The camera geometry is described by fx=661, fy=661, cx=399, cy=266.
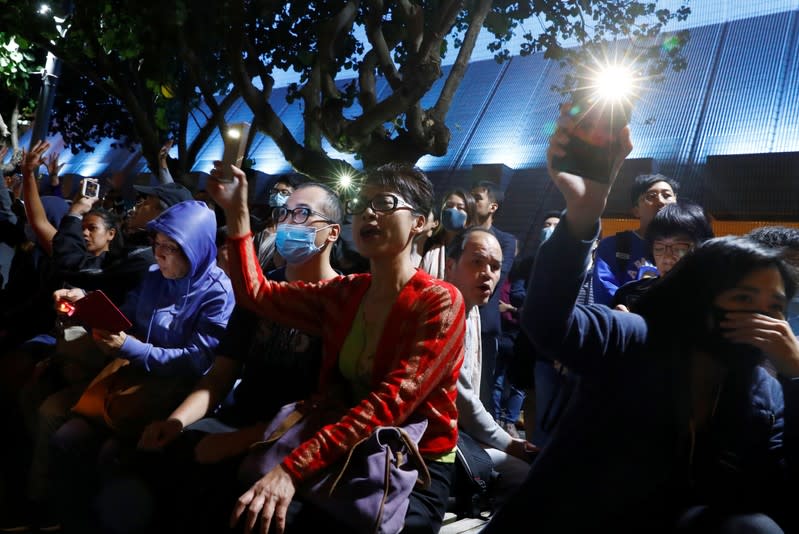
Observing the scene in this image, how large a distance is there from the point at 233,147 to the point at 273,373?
888 mm

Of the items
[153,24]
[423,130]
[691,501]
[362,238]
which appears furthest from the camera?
[153,24]

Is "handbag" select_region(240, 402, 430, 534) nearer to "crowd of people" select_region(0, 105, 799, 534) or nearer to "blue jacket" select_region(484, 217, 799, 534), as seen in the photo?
"crowd of people" select_region(0, 105, 799, 534)

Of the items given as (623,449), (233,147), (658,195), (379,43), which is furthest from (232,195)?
(379,43)

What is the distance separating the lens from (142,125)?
450 inches

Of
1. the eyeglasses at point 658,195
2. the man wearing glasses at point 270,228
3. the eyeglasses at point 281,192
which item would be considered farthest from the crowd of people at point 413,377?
the eyeglasses at point 281,192

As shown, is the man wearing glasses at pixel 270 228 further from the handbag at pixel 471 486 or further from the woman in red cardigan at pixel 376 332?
the handbag at pixel 471 486

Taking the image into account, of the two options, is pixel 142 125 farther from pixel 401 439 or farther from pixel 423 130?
pixel 401 439

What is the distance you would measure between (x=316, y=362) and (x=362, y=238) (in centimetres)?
57

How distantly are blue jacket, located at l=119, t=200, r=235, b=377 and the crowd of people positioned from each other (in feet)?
0.03

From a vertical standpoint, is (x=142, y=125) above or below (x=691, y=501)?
above

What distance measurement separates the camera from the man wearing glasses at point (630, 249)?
398 centimetres

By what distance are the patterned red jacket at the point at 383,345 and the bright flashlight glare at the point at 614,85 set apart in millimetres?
854

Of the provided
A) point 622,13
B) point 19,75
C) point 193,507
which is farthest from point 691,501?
point 19,75

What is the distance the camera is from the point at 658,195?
4184 mm
